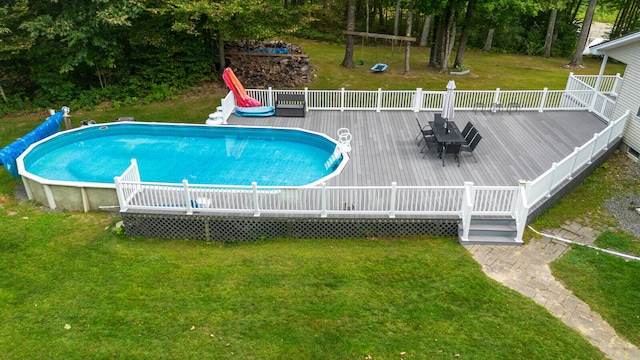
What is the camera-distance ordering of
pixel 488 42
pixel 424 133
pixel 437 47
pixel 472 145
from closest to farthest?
1. pixel 472 145
2. pixel 424 133
3. pixel 437 47
4. pixel 488 42

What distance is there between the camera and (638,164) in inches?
545

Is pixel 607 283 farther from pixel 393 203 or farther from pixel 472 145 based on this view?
pixel 472 145

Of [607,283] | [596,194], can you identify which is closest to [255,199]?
[607,283]

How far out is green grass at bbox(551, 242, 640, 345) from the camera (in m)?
8.06

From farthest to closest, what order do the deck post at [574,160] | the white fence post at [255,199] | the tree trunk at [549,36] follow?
1. the tree trunk at [549,36]
2. the deck post at [574,160]
3. the white fence post at [255,199]

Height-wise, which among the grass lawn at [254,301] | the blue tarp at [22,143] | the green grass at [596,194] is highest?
the blue tarp at [22,143]

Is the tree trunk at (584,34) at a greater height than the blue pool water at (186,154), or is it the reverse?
the tree trunk at (584,34)

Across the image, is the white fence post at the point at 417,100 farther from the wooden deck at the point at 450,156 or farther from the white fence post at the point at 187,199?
the white fence post at the point at 187,199

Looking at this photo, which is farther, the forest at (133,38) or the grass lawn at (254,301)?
the forest at (133,38)

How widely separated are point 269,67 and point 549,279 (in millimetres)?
16345

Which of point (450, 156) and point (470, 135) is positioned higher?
point (470, 135)

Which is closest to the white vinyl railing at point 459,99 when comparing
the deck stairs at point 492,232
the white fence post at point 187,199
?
the white fence post at point 187,199

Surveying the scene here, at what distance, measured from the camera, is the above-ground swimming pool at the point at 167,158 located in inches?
472

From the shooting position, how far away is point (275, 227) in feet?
34.6
